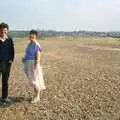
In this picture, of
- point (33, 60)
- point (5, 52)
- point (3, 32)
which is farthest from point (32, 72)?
point (3, 32)

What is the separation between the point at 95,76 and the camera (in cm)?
1516

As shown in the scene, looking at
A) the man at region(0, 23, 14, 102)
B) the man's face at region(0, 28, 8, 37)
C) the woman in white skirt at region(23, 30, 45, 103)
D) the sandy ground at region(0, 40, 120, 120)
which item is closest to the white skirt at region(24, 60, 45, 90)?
the woman in white skirt at region(23, 30, 45, 103)

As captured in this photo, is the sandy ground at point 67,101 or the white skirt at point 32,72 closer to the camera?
the sandy ground at point 67,101

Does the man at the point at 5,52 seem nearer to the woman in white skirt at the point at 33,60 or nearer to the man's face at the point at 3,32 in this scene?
the man's face at the point at 3,32

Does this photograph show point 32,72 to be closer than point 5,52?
No

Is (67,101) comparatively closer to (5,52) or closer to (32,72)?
(32,72)

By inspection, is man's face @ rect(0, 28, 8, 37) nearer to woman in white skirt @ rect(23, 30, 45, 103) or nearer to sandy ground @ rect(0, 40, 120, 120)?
woman in white skirt @ rect(23, 30, 45, 103)

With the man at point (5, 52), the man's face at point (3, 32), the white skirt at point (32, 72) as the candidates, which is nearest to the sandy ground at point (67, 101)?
the white skirt at point (32, 72)

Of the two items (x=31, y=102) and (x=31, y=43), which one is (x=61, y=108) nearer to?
(x=31, y=102)

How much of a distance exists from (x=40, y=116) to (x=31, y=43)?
1796 millimetres

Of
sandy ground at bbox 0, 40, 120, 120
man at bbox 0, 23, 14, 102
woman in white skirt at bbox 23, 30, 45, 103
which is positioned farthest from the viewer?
woman in white skirt at bbox 23, 30, 45, 103

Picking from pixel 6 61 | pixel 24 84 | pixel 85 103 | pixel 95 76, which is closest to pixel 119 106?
pixel 85 103

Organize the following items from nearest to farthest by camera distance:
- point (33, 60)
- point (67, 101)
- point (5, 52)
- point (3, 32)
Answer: point (3, 32) → point (5, 52) → point (33, 60) → point (67, 101)

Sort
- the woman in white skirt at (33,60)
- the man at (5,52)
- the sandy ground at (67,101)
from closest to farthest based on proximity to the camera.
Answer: the sandy ground at (67,101), the man at (5,52), the woman in white skirt at (33,60)
